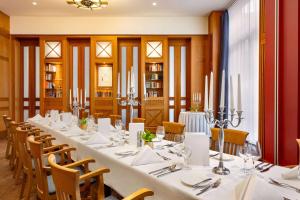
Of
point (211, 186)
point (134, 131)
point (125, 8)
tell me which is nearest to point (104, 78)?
point (125, 8)

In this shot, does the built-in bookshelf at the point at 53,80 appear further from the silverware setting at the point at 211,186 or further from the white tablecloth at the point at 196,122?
the silverware setting at the point at 211,186

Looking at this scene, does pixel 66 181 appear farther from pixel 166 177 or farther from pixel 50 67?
pixel 50 67

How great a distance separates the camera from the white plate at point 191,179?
140 centimetres

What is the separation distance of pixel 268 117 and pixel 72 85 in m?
6.43

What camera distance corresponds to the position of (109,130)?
3.19 metres

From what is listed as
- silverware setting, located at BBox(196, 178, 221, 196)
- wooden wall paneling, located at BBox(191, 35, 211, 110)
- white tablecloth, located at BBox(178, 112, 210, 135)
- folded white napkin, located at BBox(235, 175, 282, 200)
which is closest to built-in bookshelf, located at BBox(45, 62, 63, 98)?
wooden wall paneling, located at BBox(191, 35, 211, 110)

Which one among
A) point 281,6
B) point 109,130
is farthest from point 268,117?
point 109,130

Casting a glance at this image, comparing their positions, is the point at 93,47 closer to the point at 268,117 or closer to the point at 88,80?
the point at 88,80

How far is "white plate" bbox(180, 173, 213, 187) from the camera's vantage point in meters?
1.40

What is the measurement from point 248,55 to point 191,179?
4.58m

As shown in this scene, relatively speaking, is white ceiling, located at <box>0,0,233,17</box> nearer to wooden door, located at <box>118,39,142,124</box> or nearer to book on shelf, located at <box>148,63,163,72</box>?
wooden door, located at <box>118,39,142,124</box>

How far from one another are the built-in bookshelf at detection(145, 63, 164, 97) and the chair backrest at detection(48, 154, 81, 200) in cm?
679

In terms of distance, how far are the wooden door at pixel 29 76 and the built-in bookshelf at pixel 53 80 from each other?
44cm

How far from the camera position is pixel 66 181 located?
1240mm
